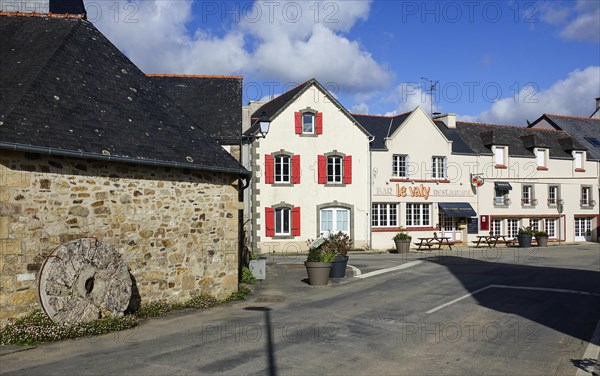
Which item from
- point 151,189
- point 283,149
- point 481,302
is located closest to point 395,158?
point 283,149

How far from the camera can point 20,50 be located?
11680mm

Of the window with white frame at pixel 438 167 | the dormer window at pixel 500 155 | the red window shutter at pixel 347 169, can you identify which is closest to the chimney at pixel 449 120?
the dormer window at pixel 500 155

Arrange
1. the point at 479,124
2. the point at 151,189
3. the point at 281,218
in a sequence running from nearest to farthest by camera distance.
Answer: the point at 151,189
the point at 281,218
the point at 479,124

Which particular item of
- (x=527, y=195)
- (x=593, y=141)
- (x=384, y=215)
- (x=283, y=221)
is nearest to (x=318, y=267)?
(x=283, y=221)

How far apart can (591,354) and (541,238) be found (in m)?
26.6

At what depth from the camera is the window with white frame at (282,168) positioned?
1067 inches

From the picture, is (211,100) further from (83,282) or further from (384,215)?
(384,215)

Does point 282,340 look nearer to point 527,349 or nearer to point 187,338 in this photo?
point 187,338

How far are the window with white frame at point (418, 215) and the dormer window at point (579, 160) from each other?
12125 mm

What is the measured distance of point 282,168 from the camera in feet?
89.1

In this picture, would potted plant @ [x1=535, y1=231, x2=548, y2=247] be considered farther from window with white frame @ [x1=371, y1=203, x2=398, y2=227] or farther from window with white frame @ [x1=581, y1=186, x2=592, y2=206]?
window with white frame @ [x1=371, y1=203, x2=398, y2=227]

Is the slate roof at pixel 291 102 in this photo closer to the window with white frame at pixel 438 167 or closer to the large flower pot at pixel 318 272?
the window with white frame at pixel 438 167

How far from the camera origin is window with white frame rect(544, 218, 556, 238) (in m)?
34.6

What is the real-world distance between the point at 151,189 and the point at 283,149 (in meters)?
16.3
